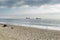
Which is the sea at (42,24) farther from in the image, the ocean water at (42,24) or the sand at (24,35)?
the sand at (24,35)

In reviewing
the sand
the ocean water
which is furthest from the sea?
the sand

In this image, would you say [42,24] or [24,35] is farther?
[42,24]

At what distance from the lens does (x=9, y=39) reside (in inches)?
714

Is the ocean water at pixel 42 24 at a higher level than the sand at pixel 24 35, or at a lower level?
lower

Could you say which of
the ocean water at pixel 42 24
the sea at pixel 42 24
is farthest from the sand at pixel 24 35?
the ocean water at pixel 42 24

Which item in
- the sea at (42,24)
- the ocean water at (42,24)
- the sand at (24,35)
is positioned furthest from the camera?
the ocean water at (42,24)

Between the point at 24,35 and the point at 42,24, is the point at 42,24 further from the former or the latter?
the point at 24,35

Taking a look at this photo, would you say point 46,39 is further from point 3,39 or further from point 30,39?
point 3,39

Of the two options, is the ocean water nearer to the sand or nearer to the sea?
the sea

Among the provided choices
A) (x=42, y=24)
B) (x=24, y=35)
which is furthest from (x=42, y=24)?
(x=24, y=35)

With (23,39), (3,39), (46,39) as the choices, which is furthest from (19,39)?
(46,39)

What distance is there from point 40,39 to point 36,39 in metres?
0.63

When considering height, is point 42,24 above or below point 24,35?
below

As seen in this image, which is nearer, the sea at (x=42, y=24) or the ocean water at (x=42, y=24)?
the sea at (x=42, y=24)
